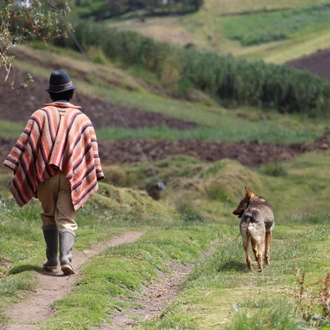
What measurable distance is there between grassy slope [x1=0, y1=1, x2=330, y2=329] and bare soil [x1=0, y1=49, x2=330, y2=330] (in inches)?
8.4

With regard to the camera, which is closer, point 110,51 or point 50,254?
point 50,254

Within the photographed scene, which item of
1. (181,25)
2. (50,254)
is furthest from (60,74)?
(181,25)

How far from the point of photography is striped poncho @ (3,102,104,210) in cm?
1095

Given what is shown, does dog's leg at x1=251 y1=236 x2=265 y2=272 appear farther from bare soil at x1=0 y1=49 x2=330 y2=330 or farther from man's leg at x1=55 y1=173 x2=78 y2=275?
man's leg at x1=55 y1=173 x2=78 y2=275

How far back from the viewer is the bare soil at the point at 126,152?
984cm

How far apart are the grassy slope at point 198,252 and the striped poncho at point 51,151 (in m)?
1.15

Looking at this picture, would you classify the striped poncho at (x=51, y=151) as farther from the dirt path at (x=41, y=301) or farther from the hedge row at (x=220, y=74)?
the hedge row at (x=220, y=74)

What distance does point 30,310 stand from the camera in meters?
9.66

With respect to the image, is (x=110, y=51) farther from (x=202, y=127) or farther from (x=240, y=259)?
(x=240, y=259)

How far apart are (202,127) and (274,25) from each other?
40.4 metres

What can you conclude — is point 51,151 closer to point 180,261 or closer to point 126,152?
point 180,261

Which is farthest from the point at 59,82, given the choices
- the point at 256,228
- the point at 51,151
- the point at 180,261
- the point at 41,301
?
the point at 180,261

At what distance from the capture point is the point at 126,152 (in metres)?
33.8

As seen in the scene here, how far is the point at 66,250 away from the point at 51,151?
129cm
